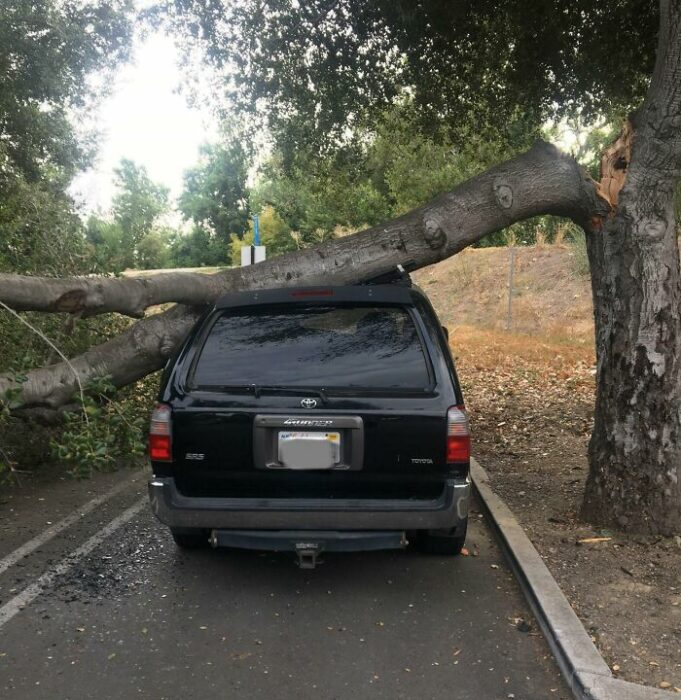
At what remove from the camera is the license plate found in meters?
3.97

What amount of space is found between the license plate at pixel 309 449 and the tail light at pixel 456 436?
0.59 metres

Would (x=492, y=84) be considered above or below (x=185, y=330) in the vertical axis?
above

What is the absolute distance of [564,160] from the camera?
5.91 metres

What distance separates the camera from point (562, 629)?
367cm

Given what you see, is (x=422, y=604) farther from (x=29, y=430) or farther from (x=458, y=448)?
(x=29, y=430)

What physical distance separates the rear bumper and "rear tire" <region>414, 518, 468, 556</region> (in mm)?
664

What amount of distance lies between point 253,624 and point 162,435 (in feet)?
3.68

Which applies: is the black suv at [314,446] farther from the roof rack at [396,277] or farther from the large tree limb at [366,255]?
the large tree limb at [366,255]

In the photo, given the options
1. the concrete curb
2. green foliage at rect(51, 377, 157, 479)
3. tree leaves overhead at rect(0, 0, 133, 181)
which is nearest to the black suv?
the concrete curb

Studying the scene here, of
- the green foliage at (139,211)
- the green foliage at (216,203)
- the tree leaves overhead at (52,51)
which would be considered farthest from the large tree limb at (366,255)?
the green foliage at (216,203)

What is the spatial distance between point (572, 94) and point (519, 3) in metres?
1.52

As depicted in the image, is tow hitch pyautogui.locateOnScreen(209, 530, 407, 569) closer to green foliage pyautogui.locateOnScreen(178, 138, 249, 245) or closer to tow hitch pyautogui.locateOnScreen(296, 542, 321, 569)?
tow hitch pyautogui.locateOnScreen(296, 542, 321, 569)

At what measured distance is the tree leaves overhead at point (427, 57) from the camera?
8578 millimetres

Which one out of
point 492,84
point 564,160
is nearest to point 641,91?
point 492,84
